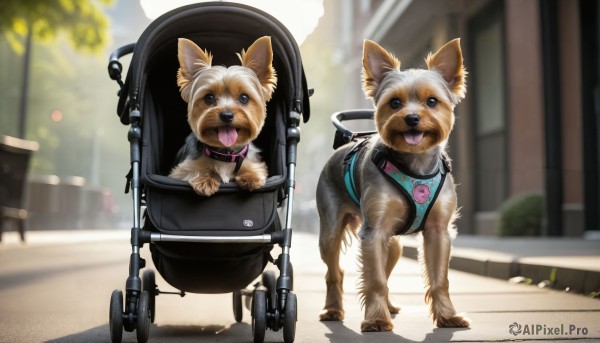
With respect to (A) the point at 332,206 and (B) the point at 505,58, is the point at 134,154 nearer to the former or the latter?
(A) the point at 332,206

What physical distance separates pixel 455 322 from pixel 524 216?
467 inches

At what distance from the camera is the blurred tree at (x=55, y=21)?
18188 mm

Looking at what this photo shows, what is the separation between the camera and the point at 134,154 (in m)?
4.90

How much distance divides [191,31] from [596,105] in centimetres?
1196

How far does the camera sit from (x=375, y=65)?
528 cm

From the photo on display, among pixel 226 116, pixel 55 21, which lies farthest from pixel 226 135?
pixel 55 21

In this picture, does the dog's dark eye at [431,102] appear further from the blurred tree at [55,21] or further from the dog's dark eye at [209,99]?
the blurred tree at [55,21]

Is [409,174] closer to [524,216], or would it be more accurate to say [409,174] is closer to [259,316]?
[259,316]

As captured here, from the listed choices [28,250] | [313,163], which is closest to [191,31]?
[28,250]

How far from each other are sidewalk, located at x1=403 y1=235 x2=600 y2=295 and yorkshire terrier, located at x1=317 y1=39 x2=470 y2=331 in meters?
2.33

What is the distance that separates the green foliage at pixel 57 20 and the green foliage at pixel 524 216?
979 centimetres

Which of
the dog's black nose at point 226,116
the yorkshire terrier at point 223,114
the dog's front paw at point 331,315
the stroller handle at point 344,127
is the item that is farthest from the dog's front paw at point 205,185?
the stroller handle at point 344,127

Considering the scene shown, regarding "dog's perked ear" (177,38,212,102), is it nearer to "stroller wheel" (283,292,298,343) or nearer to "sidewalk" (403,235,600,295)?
"stroller wheel" (283,292,298,343)

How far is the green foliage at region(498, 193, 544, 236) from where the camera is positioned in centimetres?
1658
